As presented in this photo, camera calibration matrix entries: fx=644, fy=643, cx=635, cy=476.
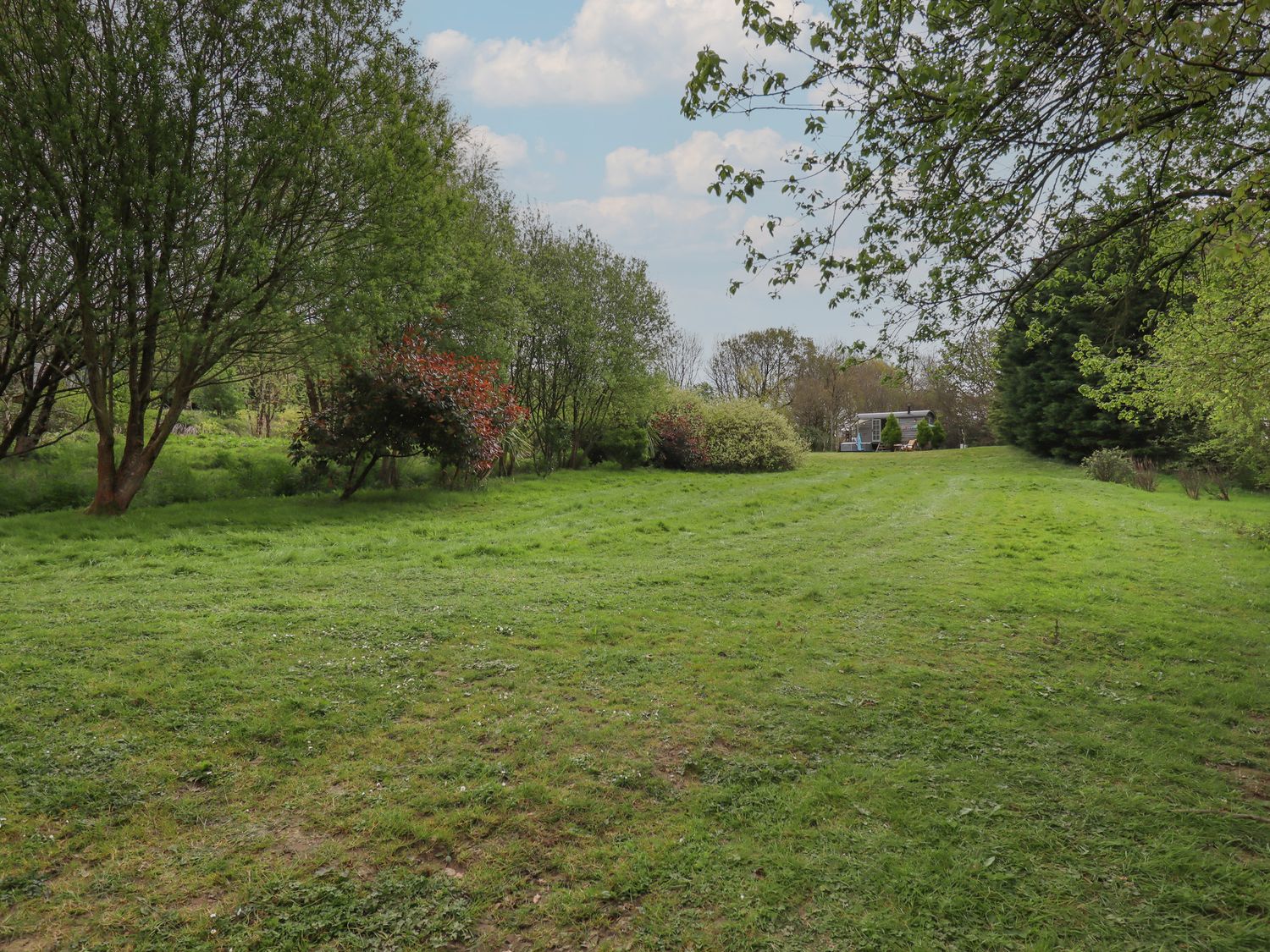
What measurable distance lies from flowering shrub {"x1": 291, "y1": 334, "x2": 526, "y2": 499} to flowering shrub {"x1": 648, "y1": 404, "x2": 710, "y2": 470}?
42.2 ft

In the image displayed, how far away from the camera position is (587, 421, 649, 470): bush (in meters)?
24.1

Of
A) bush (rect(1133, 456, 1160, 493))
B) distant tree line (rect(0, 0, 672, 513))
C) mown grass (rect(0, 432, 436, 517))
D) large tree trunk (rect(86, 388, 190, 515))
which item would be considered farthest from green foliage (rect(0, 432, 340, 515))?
bush (rect(1133, 456, 1160, 493))

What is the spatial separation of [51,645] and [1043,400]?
112ft

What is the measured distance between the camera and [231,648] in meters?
5.10

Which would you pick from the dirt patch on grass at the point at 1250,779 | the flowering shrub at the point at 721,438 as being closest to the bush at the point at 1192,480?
the flowering shrub at the point at 721,438

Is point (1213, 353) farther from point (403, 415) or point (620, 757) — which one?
point (403, 415)

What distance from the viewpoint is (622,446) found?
24.3 meters

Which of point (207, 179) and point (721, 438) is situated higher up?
point (207, 179)

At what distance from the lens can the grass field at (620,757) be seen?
2.70 m

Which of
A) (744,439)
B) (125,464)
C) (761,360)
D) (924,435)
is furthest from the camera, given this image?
(761,360)

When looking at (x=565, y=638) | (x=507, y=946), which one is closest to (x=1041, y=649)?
(x=565, y=638)

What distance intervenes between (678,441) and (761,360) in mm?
27750

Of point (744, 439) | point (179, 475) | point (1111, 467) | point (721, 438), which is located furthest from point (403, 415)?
point (1111, 467)

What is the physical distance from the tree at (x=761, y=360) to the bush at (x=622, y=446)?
26.4m
